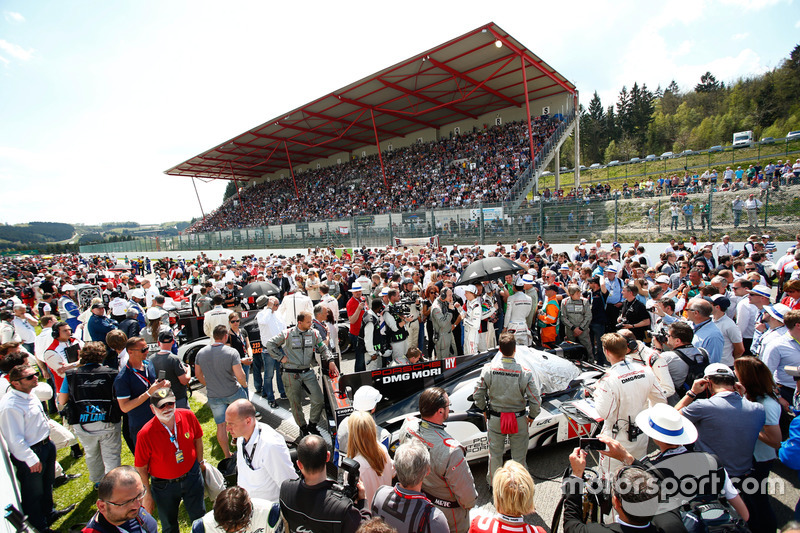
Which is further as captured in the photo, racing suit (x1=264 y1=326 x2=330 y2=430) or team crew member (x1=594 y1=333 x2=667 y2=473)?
racing suit (x1=264 y1=326 x2=330 y2=430)

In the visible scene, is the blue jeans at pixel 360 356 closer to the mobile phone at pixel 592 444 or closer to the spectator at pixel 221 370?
the spectator at pixel 221 370

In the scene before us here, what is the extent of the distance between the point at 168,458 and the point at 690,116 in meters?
79.8

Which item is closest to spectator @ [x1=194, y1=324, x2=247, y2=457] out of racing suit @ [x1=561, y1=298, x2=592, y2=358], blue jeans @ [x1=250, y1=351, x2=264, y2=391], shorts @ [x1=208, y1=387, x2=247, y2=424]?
shorts @ [x1=208, y1=387, x2=247, y2=424]

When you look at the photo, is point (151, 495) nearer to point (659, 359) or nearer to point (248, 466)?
point (248, 466)

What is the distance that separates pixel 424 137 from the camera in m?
35.4

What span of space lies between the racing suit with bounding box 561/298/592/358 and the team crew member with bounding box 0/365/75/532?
723 centimetres

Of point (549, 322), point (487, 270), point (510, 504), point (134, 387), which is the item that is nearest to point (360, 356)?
point (487, 270)

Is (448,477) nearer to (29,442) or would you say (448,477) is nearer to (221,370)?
(221,370)

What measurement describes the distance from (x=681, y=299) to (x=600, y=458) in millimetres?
4698

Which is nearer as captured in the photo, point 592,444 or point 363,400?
point 592,444

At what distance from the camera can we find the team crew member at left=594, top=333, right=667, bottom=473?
3.35 metres

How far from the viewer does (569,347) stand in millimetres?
5863

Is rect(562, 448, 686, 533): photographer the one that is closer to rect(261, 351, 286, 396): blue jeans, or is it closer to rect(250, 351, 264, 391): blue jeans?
rect(261, 351, 286, 396): blue jeans

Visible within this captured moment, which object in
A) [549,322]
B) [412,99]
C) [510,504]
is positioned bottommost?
[549,322]
